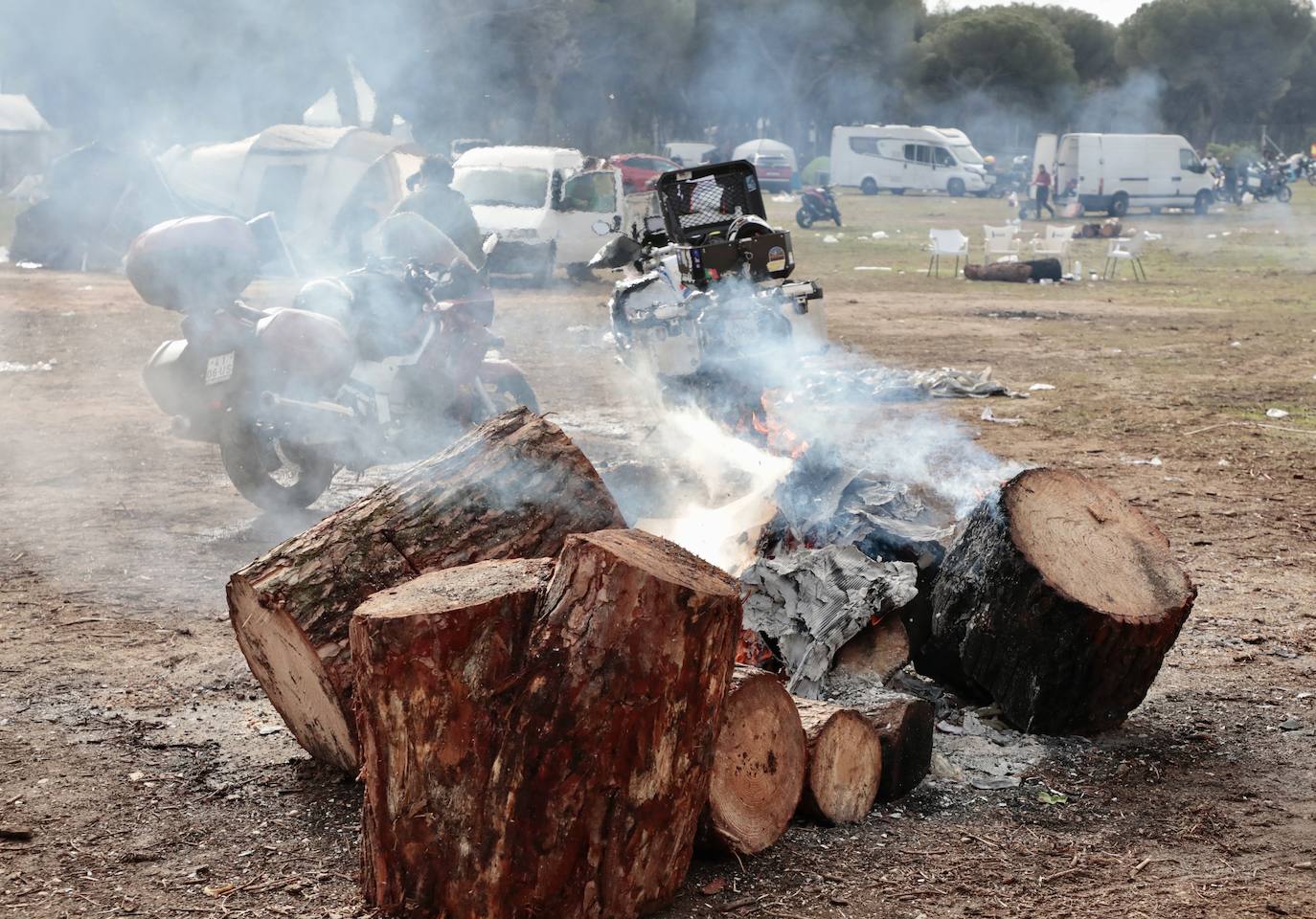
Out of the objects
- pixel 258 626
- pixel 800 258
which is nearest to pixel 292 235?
pixel 800 258

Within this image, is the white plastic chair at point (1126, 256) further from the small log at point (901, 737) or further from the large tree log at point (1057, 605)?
the small log at point (901, 737)

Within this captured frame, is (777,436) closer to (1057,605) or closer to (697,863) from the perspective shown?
(1057,605)

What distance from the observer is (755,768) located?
3570 millimetres

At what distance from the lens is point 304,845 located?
141 inches

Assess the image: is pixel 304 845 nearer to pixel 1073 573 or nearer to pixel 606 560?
pixel 606 560

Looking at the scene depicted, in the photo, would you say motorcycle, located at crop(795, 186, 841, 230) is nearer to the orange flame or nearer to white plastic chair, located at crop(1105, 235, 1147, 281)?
white plastic chair, located at crop(1105, 235, 1147, 281)

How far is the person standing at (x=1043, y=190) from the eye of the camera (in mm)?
34438

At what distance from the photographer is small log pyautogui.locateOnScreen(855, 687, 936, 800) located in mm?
3850

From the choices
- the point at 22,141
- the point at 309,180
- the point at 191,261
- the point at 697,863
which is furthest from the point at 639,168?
the point at 697,863

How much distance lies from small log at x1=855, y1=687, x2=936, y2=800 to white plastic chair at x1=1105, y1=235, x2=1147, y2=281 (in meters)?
18.8

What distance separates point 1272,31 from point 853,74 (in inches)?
504

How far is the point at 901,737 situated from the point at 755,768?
21.8 inches

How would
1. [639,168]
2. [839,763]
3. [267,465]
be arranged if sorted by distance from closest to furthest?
[839,763], [267,465], [639,168]

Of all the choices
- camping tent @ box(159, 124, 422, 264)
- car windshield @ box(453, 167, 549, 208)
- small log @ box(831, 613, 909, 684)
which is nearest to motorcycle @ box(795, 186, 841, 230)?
camping tent @ box(159, 124, 422, 264)
